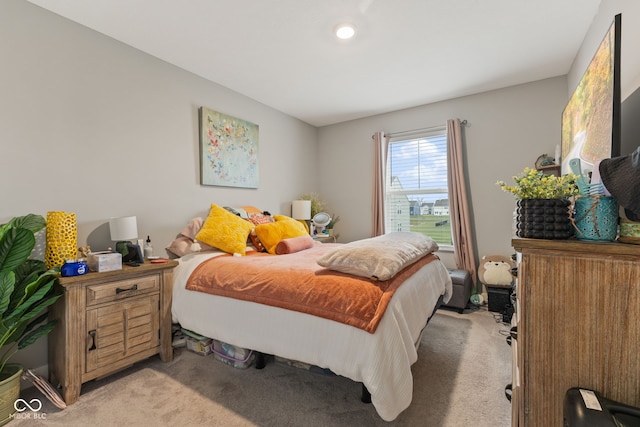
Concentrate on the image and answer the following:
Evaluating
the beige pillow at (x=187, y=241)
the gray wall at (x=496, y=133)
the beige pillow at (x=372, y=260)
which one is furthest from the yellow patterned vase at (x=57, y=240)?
the gray wall at (x=496, y=133)

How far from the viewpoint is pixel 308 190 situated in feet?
15.7

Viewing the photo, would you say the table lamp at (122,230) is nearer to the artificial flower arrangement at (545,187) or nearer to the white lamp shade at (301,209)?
the white lamp shade at (301,209)

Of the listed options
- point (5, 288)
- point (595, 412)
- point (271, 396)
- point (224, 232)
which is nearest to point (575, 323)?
point (595, 412)

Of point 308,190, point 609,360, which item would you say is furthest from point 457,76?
point 609,360

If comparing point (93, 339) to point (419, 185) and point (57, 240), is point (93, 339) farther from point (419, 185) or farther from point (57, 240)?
point (419, 185)

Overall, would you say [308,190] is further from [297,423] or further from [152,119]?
[297,423]

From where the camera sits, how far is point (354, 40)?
247 centimetres

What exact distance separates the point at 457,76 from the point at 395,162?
4.81ft

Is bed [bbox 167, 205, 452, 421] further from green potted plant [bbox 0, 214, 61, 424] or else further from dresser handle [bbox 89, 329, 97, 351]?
green potted plant [bbox 0, 214, 61, 424]

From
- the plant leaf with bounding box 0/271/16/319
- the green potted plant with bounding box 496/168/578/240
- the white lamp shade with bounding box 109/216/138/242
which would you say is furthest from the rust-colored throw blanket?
the plant leaf with bounding box 0/271/16/319

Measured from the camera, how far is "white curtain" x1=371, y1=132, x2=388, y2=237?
4.30m

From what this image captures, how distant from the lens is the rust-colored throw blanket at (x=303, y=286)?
1.53m

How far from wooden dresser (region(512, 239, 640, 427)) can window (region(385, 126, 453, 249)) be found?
3105mm

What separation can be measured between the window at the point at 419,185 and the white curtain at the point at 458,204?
182 mm
